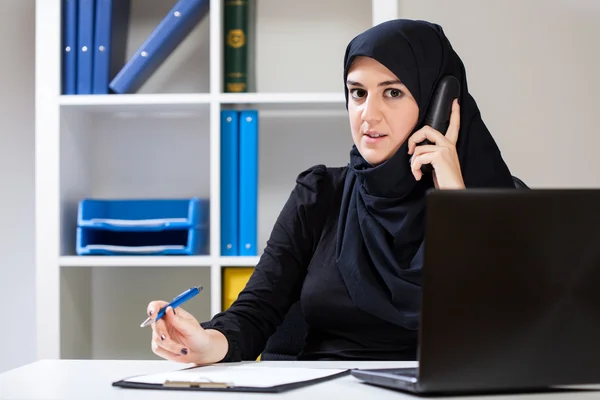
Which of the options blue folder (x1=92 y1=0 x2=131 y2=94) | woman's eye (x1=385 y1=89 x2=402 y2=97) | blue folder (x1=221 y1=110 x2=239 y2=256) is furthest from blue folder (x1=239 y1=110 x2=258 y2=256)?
woman's eye (x1=385 y1=89 x2=402 y2=97)

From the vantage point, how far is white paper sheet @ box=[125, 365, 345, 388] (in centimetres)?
97

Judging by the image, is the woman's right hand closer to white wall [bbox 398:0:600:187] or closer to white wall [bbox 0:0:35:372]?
white wall [bbox 398:0:600:187]

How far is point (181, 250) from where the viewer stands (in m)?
2.24

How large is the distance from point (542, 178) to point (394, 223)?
2.77 feet

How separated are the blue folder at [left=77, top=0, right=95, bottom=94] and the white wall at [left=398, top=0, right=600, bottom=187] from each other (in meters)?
1.08

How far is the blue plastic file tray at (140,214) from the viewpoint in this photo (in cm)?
222

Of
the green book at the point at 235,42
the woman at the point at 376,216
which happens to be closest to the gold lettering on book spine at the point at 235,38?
the green book at the point at 235,42

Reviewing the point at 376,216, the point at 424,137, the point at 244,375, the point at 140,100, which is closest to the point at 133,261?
the point at 140,100

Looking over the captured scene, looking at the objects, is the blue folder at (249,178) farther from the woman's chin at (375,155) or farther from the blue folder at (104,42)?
the woman's chin at (375,155)

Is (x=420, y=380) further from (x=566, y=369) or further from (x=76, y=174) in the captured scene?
(x=76, y=174)

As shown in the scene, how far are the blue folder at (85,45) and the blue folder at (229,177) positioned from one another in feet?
1.43

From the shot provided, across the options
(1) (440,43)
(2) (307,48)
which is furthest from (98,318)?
(1) (440,43)

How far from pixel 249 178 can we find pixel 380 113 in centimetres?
73

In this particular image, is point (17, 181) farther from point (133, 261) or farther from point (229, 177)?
point (229, 177)
